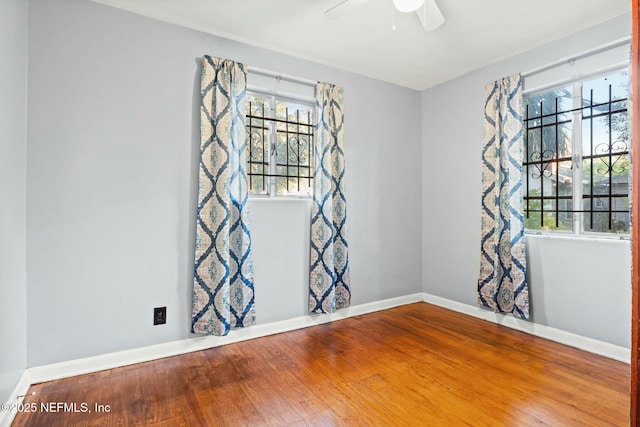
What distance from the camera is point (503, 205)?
3109 millimetres

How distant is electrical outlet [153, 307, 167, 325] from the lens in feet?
8.28

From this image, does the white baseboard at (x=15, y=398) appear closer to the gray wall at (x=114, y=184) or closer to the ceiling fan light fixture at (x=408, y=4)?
the gray wall at (x=114, y=184)

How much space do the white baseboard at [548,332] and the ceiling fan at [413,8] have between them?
8.62ft

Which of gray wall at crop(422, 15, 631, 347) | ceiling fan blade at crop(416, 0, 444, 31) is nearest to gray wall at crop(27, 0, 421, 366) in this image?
ceiling fan blade at crop(416, 0, 444, 31)

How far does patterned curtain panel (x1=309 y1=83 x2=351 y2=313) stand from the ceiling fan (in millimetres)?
1168

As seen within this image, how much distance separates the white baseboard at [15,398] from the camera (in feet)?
5.52

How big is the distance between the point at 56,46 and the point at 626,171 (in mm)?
4103

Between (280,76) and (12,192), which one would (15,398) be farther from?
(280,76)

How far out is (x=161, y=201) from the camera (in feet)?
8.38

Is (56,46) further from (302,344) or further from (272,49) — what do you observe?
(302,344)

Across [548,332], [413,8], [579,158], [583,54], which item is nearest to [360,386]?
[548,332]

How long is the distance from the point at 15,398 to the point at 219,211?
1587 millimetres

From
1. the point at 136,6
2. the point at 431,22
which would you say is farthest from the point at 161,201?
the point at 431,22

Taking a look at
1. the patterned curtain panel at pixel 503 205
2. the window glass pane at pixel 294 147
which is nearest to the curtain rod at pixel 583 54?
the patterned curtain panel at pixel 503 205
